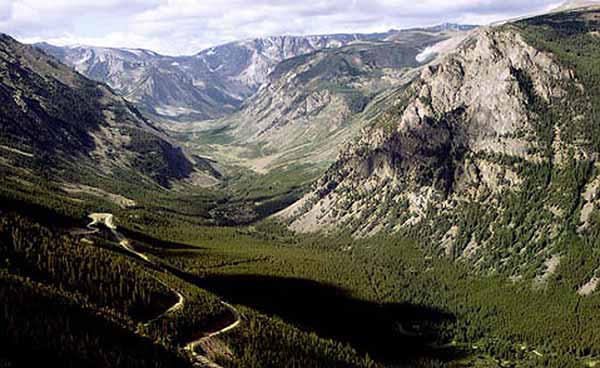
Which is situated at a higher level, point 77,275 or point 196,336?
point 77,275

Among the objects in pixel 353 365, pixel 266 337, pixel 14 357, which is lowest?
pixel 353 365

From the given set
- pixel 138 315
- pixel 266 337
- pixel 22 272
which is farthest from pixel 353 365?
pixel 22 272

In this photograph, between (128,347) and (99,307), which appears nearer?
(128,347)

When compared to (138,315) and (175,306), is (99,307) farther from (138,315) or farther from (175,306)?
(175,306)

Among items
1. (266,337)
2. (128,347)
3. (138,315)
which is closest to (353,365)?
(266,337)

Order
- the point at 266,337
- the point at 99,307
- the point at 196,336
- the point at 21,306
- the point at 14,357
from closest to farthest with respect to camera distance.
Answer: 1. the point at 14,357
2. the point at 21,306
3. the point at 99,307
4. the point at 196,336
5. the point at 266,337

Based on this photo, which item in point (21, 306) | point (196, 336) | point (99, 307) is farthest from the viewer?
point (196, 336)

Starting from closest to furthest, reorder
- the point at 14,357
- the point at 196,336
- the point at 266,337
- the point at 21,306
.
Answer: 1. the point at 14,357
2. the point at 21,306
3. the point at 196,336
4. the point at 266,337

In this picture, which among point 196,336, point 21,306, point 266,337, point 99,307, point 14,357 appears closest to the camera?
point 14,357

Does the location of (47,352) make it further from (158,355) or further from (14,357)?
(158,355)
